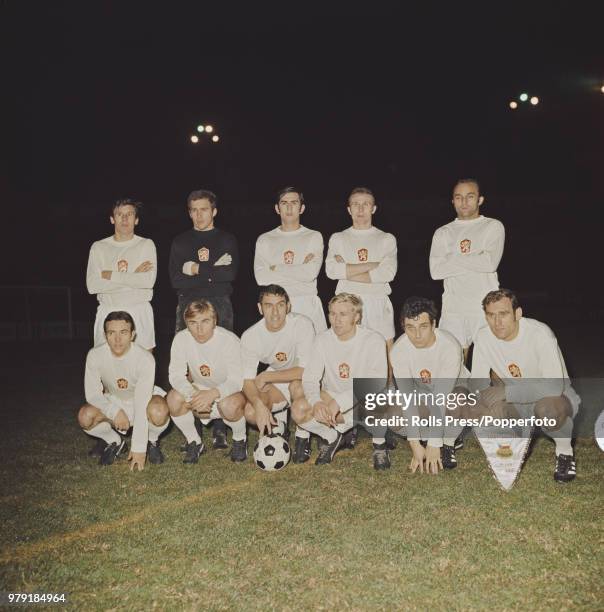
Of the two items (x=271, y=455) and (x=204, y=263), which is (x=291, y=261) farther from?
(x=271, y=455)

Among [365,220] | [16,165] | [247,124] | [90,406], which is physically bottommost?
[90,406]

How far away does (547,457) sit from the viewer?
4.97 metres

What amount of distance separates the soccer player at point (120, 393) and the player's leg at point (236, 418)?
0.48 m

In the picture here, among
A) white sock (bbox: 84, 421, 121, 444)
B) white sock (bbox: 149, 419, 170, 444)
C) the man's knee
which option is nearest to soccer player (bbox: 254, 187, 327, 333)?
the man's knee

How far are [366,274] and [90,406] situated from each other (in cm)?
262

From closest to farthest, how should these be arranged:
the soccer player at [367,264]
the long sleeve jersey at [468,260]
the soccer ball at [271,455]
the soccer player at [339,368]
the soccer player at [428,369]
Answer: the soccer player at [428,369] → the soccer ball at [271,455] → the soccer player at [339,368] → the long sleeve jersey at [468,260] → the soccer player at [367,264]

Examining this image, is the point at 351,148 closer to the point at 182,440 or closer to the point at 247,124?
the point at 247,124

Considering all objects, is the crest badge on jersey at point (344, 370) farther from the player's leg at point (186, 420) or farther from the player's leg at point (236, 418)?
the player's leg at point (186, 420)

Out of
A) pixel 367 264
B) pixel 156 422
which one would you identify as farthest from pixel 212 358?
pixel 367 264

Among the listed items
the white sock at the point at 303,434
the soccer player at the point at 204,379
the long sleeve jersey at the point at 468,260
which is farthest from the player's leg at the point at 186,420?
the long sleeve jersey at the point at 468,260

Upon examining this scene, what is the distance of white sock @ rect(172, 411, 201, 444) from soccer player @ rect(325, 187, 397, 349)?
1.78 m

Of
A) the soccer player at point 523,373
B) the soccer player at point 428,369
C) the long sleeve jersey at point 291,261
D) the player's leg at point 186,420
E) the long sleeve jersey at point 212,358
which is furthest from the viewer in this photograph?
the long sleeve jersey at point 291,261

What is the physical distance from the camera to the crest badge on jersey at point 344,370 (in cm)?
511

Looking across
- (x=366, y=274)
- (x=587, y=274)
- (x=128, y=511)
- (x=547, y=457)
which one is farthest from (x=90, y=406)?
(x=587, y=274)
